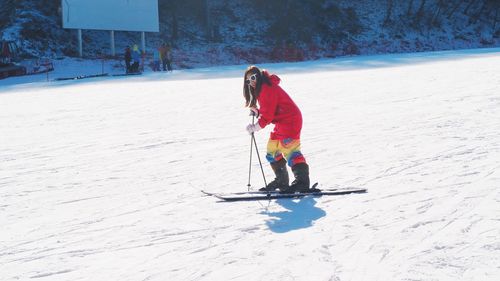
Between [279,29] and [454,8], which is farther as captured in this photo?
[454,8]

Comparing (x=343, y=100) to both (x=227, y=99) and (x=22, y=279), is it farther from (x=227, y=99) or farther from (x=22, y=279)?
(x=22, y=279)

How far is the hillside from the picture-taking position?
32281 millimetres

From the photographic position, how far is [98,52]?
31.8 meters

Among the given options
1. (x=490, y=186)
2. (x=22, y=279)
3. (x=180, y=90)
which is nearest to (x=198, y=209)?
(x=22, y=279)

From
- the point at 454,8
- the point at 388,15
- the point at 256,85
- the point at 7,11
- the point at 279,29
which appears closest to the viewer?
the point at 256,85

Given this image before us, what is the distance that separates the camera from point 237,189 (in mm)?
6246

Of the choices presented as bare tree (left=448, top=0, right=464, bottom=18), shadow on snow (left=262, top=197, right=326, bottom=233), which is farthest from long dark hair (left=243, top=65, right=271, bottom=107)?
bare tree (left=448, top=0, right=464, bottom=18)

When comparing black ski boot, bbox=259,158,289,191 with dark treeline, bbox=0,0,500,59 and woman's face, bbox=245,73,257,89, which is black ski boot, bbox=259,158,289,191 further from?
dark treeline, bbox=0,0,500,59

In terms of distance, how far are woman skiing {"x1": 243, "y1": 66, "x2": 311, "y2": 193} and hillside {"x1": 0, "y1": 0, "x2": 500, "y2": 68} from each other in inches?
1025

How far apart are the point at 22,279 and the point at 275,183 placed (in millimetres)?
2870

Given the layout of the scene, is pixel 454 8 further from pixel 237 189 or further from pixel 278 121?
pixel 278 121

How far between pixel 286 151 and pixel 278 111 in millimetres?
423

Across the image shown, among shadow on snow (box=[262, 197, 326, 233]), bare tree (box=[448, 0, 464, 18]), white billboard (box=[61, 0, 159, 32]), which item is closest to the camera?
shadow on snow (box=[262, 197, 326, 233])

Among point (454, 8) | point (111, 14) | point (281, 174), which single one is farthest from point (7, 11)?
point (454, 8)
